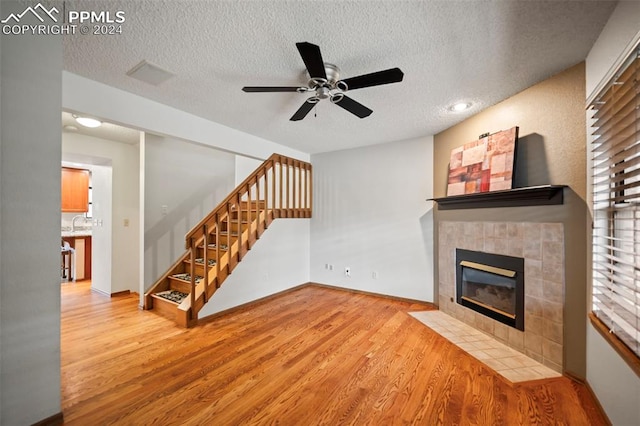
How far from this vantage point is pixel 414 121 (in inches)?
127

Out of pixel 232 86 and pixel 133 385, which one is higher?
pixel 232 86

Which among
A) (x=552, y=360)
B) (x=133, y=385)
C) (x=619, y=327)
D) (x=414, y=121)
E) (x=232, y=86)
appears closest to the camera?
(x=619, y=327)

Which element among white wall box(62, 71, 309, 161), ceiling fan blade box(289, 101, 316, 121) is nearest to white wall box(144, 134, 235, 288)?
white wall box(62, 71, 309, 161)

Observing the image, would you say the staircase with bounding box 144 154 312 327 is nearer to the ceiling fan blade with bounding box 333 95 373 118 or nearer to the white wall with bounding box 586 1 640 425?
the ceiling fan blade with bounding box 333 95 373 118

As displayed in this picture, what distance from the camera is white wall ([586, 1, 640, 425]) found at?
4.40ft

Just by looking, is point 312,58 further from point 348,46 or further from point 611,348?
point 611,348

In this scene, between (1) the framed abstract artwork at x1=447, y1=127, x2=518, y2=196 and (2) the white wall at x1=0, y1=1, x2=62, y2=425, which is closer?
(2) the white wall at x1=0, y1=1, x2=62, y2=425

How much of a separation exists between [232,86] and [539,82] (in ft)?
9.01

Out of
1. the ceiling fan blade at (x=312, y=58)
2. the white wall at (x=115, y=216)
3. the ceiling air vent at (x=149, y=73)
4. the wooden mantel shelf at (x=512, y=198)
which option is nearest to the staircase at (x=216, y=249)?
the white wall at (x=115, y=216)

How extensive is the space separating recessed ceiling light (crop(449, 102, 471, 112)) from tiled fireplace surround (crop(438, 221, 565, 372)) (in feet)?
4.21

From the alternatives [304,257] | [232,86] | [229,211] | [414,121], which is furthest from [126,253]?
[414,121]

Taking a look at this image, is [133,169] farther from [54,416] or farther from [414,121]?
[414,121]

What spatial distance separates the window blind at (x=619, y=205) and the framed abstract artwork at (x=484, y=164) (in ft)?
2.21

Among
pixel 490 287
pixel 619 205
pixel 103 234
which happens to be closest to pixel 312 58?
pixel 619 205
